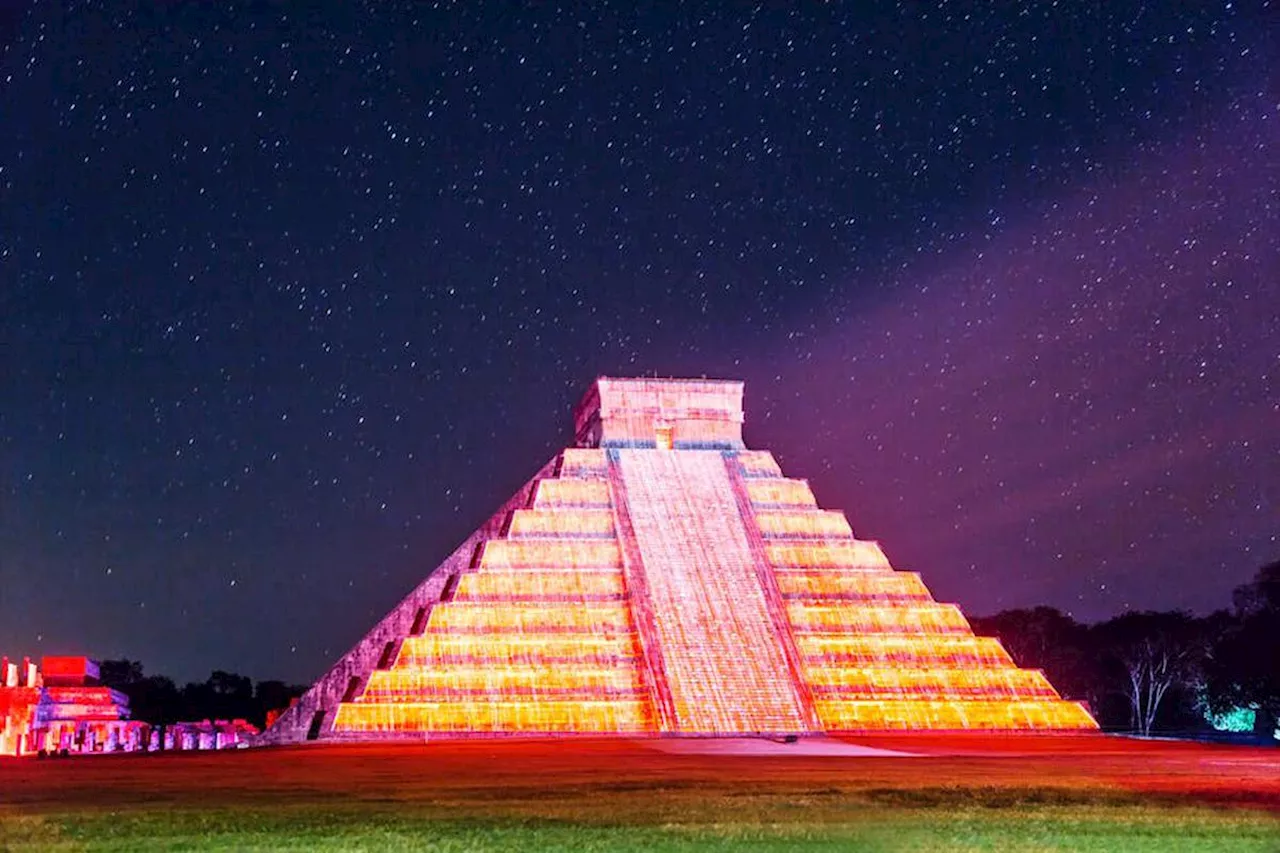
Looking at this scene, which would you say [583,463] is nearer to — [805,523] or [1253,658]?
[805,523]

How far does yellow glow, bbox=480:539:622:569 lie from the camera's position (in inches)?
2021

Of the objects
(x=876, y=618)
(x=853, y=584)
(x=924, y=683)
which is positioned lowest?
(x=924, y=683)

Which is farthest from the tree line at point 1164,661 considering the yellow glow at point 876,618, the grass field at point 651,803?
the grass field at point 651,803

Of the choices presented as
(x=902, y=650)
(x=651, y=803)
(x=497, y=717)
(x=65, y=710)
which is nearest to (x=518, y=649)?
(x=497, y=717)

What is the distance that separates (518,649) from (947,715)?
13.9m

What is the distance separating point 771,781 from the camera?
993 inches

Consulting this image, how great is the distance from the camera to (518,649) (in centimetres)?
4816

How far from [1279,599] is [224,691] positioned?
76375 millimetres

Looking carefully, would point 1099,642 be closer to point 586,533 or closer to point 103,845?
point 586,533

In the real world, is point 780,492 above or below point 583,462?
below

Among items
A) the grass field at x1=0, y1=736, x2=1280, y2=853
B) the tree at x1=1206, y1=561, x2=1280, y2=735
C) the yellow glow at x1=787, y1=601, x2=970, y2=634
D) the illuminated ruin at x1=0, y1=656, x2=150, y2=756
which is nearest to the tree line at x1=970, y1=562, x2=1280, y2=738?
the tree at x1=1206, y1=561, x2=1280, y2=735

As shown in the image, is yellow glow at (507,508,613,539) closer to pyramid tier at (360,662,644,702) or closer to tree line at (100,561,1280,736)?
pyramid tier at (360,662,644,702)

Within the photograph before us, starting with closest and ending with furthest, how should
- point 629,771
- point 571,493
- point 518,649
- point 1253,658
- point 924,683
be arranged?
point 629,771 → point 518,649 → point 924,683 → point 571,493 → point 1253,658

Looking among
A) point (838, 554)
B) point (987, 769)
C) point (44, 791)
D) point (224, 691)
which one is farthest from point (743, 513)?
point (224, 691)
